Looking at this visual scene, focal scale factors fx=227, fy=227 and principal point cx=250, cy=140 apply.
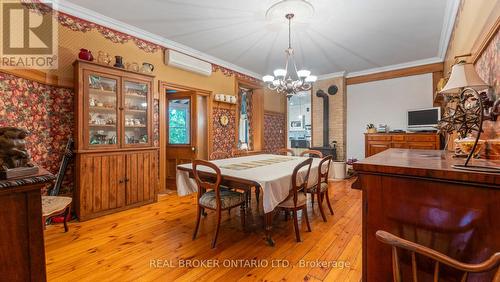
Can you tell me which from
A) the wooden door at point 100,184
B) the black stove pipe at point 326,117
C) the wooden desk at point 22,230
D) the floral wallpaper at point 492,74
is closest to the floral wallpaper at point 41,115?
the wooden door at point 100,184

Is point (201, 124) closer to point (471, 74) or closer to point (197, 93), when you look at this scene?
point (197, 93)

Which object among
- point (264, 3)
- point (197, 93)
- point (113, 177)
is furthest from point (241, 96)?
point (113, 177)

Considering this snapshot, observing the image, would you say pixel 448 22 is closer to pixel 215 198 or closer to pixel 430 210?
pixel 430 210

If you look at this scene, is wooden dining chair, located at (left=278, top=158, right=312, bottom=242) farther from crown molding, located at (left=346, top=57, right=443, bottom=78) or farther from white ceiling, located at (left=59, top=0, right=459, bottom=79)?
crown molding, located at (left=346, top=57, right=443, bottom=78)

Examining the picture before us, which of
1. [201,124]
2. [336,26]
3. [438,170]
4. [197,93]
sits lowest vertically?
[438,170]

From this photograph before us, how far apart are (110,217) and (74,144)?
41.6 inches

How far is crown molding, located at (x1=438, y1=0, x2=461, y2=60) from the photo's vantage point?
2.83 meters

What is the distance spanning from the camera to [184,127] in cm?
457

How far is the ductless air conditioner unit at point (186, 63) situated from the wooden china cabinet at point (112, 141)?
2.19 feet

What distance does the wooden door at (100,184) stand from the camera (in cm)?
285

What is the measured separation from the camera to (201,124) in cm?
464

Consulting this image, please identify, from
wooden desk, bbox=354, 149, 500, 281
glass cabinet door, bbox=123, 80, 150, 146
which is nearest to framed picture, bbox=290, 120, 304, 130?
glass cabinet door, bbox=123, 80, 150, 146

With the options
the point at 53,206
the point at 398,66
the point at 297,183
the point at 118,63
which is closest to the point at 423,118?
the point at 398,66
